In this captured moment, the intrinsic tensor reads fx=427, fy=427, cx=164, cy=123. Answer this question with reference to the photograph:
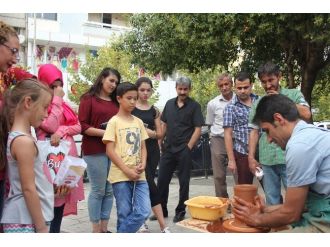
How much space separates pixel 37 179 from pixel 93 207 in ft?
6.21

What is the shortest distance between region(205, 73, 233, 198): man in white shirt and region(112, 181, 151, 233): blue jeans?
6.24 ft

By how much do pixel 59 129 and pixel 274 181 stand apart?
80.2 inches

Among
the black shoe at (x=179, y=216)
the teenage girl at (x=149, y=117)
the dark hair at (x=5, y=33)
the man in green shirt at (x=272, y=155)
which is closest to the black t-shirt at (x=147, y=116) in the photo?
the teenage girl at (x=149, y=117)

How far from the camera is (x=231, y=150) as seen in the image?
15.9 feet

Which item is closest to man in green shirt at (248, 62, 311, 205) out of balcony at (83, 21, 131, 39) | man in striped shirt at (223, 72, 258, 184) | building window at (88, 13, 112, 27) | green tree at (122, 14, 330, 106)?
man in striped shirt at (223, 72, 258, 184)

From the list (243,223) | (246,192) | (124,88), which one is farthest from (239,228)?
(124,88)

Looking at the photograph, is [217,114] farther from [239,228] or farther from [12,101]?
[12,101]

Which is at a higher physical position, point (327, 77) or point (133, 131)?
point (327, 77)

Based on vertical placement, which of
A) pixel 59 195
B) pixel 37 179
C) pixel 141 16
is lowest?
pixel 59 195

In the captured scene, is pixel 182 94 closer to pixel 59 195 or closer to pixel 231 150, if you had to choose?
pixel 231 150

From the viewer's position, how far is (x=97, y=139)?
4359mm

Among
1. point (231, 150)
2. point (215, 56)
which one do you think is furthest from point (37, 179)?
point (215, 56)

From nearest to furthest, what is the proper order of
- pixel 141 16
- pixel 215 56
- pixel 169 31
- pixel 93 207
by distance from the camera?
pixel 93 207 < pixel 215 56 < pixel 169 31 < pixel 141 16

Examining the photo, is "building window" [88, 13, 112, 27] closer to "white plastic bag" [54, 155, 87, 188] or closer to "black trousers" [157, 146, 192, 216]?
"black trousers" [157, 146, 192, 216]
